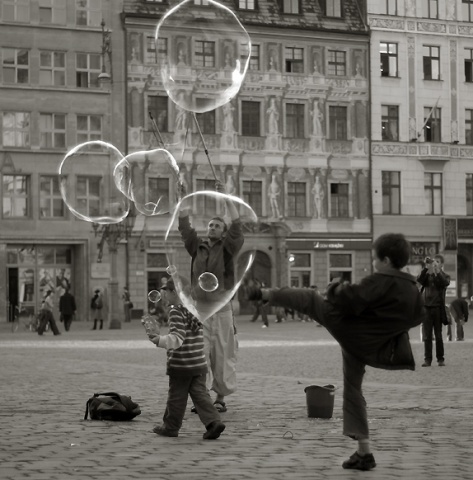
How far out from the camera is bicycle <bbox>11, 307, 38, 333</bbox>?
139 ft

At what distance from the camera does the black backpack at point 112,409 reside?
35.8ft

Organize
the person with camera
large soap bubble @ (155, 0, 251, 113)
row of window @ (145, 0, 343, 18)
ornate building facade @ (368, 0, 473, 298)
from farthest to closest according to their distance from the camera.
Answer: ornate building facade @ (368, 0, 473, 298) → row of window @ (145, 0, 343, 18) → the person with camera → large soap bubble @ (155, 0, 251, 113)

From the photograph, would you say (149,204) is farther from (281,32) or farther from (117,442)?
(281,32)

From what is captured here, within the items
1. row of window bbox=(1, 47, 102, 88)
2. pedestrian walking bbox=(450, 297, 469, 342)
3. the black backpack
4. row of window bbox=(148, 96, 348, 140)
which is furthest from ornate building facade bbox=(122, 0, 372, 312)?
the black backpack

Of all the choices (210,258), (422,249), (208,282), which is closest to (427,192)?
(422,249)

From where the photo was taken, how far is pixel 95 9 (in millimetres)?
50531

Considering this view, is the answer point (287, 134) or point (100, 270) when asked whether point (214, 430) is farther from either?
point (287, 134)

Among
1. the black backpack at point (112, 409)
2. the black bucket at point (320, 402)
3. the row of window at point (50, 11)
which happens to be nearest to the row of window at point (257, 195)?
the row of window at point (50, 11)

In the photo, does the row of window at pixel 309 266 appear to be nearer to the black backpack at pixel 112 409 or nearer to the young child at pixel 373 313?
the black backpack at pixel 112 409

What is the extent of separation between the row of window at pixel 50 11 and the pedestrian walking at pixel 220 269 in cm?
3954

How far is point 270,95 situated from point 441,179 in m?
9.26

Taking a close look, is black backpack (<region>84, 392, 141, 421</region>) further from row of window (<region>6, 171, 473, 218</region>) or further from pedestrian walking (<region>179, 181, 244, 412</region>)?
row of window (<region>6, 171, 473, 218</region>)

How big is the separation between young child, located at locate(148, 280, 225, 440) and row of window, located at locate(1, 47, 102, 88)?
40.9m

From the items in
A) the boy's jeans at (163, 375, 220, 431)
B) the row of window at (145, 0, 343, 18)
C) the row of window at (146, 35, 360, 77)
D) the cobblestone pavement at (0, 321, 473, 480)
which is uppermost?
the row of window at (145, 0, 343, 18)
